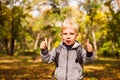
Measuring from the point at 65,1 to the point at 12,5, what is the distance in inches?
407

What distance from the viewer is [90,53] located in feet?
18.0

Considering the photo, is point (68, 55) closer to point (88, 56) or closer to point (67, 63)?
point (67, 63)

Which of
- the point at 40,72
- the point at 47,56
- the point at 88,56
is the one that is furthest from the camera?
the point at 40,72

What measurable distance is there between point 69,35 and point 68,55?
1.32ft

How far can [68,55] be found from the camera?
227 inches

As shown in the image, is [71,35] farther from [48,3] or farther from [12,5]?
[48,3]

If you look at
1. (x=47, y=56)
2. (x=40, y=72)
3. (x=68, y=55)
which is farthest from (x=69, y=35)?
(x=40, y=72)

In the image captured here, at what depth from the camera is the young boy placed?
556cm

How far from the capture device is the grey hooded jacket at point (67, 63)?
18.6 feet

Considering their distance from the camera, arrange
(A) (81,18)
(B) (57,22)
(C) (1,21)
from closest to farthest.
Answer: (C) (1,21) < (B) (57,22) < (A) (81,18)

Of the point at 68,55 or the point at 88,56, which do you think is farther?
the point at 68,55

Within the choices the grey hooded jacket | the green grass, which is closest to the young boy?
the grey hooded jacket

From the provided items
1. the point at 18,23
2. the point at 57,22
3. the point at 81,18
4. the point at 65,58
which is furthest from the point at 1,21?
the point at 65,58

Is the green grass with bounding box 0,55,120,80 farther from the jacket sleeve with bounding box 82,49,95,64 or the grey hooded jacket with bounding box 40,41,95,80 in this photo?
the jacket sleeve with bounding box 82,49,95,64
